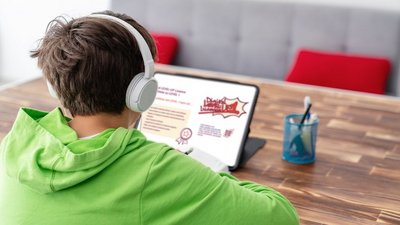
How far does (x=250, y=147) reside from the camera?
1796 millimetres

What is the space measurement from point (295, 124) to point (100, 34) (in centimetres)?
81

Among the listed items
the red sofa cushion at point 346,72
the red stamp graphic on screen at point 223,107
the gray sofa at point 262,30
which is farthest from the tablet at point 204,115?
the gray sofa at point 262,30

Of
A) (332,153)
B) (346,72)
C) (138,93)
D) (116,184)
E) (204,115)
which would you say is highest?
(138,93)

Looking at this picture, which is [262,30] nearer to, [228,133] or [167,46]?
[167,46]

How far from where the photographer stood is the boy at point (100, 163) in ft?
3.31

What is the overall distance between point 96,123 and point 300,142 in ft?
2.49

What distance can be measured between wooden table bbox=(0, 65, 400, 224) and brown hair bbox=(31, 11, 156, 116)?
1.83ft

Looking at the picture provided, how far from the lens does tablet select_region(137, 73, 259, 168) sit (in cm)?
169

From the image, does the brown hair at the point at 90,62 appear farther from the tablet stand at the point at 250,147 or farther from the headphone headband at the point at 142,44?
the tablet stand at the point at 250,147

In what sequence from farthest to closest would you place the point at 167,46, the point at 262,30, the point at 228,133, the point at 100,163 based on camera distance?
1. the point at 167,46
2. the point at 262,30
3. the point at 228,133
4. the point at 100,163

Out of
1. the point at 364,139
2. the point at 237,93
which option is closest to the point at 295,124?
the point at 237,93

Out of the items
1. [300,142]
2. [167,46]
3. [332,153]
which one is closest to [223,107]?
[300,142]

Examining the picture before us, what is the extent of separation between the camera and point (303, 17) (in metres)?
3.36

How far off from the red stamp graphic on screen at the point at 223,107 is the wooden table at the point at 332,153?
14 centimetres
